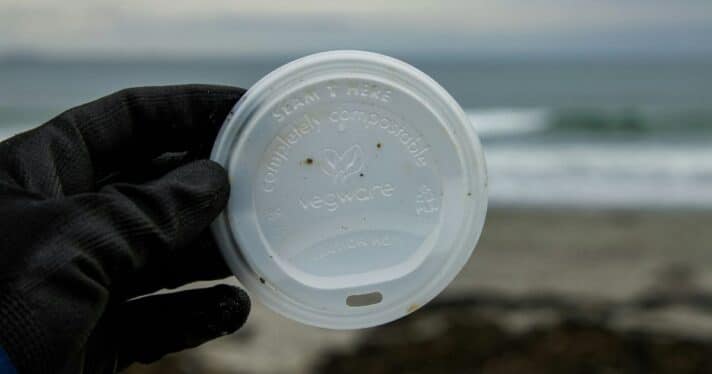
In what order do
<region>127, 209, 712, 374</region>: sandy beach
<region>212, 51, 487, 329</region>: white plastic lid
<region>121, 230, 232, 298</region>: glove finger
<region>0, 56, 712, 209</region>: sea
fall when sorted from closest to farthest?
<region>212, 51, 487, 329</region>: white plastic lid < <region>121, 230, 232, 298</region>: glove finger < <region>127, 209, 712, 374</region>: sandy beach < <region>0, 56, 712, 209</region>: sea

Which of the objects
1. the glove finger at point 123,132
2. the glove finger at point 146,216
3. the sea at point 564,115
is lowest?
the sea at point 564,115

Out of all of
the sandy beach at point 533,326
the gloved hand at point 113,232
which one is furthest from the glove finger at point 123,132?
the sandy beach at point 533,326

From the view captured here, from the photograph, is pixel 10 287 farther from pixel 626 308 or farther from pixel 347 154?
pixel 626 308

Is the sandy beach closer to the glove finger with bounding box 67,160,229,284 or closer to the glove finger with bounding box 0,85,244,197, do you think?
the glove finger with bounding box 0,85,244,197

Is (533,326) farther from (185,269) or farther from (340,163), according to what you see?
(340,163)

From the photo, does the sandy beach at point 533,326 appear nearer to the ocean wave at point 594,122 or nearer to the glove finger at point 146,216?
the glove finger at point 146,216

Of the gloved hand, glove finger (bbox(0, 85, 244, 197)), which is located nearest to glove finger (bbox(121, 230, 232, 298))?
the gloved hand
